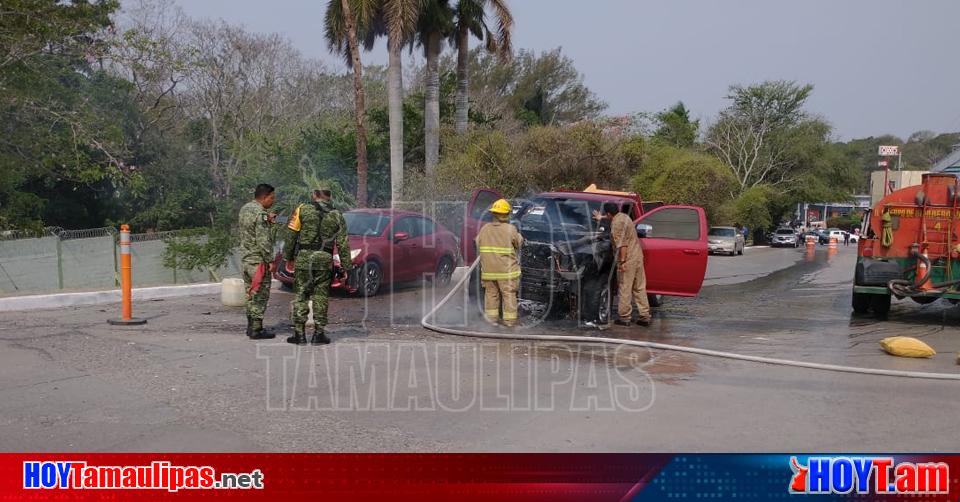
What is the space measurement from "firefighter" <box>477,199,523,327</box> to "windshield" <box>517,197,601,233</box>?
1.32 m

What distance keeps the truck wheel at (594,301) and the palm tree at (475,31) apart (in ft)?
57.1

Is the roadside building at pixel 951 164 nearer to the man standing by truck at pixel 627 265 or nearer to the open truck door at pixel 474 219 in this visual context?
the open truck door at pixel 474 219

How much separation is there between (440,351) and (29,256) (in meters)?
11.4

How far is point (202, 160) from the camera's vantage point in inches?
1233

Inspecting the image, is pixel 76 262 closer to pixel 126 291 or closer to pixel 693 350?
pixel 126 291

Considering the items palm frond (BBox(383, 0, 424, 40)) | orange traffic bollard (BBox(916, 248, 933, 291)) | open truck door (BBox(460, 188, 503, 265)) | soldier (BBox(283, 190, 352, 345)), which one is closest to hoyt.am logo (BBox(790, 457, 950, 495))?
soldier (BBox(283, 190, 352, 345))

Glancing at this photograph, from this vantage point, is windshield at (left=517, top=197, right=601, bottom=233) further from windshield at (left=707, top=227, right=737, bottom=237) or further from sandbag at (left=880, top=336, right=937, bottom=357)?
windshield at (left=707, top=227, right=737, bottom=237)

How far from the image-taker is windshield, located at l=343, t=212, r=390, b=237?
13.3m

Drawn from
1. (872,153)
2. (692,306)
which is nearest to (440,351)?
(692,306)

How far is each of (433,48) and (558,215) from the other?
54.9 ft

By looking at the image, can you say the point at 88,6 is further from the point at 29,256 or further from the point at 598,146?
the point at 598,146

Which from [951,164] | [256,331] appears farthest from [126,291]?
[951,164]

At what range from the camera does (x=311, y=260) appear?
8.58 m

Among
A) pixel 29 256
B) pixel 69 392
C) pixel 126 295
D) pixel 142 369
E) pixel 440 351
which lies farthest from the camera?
pixel 29 256
